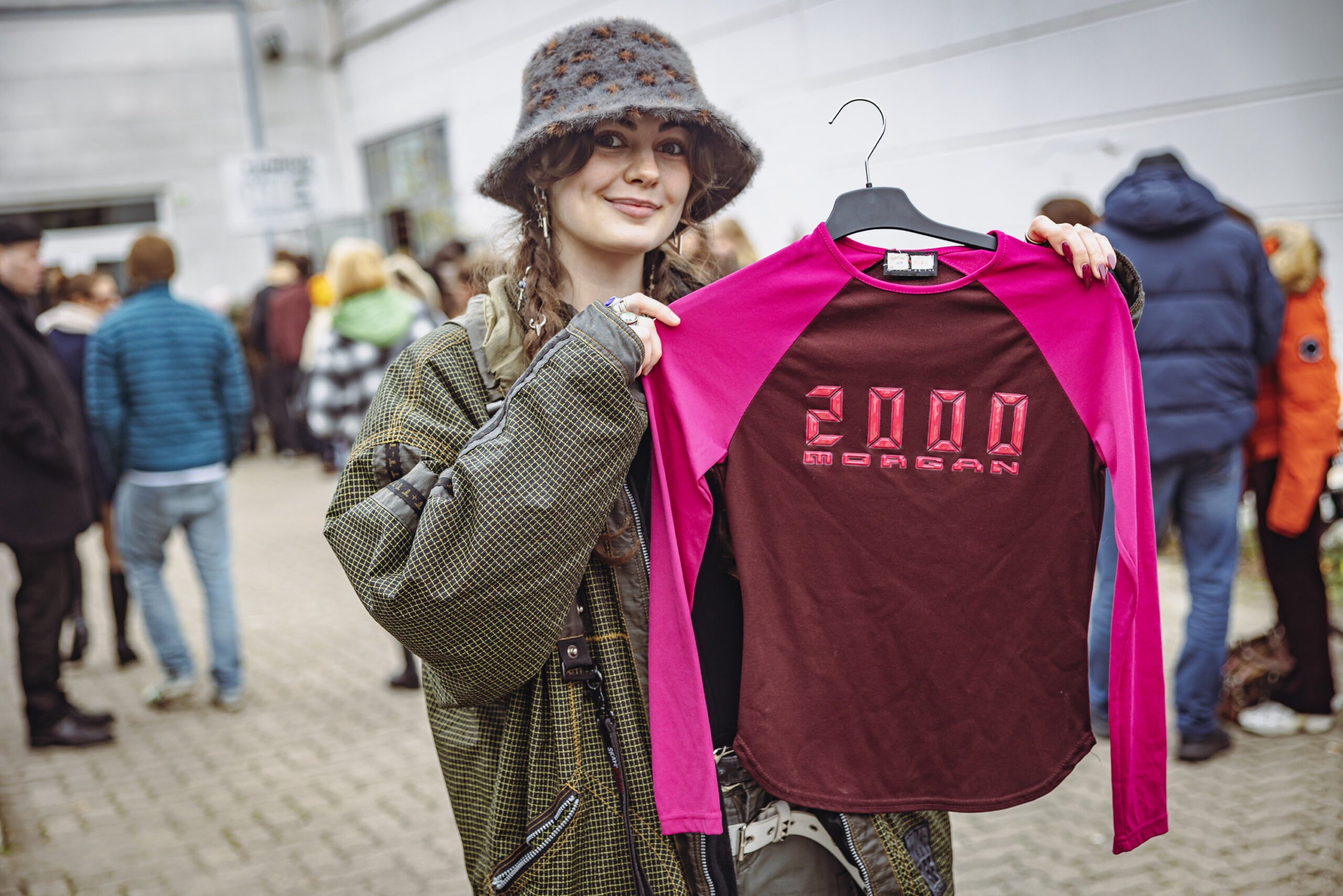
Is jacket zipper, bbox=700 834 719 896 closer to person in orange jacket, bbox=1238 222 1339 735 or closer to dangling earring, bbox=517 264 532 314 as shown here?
dangling earring, bbox=517 264 532 314

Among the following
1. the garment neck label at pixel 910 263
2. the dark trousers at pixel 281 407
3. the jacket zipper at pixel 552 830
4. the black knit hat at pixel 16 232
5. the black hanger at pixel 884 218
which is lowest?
the dark trousers at pixel 281 407

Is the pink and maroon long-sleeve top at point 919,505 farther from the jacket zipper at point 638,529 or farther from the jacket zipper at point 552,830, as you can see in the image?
the jacket zipper at point 552,830

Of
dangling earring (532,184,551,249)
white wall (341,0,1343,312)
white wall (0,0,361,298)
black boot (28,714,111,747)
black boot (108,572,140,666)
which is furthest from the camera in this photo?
white wall (0,0,361,298)

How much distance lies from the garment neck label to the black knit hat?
4279mm

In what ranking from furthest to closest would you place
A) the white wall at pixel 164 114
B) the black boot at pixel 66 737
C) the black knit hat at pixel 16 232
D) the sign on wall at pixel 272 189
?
the white wall at pixel 164 114, the sign on wall at pixel 272 189, the black boot at pixel 66 737, the black knit hat at pixel 16 232

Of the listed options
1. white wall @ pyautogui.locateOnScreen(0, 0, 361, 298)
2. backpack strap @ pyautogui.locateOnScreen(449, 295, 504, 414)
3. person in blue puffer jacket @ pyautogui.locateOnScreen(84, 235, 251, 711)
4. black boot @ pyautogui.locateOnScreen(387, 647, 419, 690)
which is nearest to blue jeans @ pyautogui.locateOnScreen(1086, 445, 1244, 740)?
backpack strap @ pyautogui.locateOnScreen(449, 295, 504, 414)

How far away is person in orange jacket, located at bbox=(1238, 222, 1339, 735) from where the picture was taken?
3.89 metres

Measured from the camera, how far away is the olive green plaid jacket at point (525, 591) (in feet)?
5.09

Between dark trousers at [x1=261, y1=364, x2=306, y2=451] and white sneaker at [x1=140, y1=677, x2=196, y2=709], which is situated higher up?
dark trousers at [x1=261, y1=364, x2=306, y2=451]

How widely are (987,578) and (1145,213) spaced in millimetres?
2420

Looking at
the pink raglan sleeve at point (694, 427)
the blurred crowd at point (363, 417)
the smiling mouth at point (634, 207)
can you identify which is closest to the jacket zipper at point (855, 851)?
the pink raglan sleeve at point (694, 427)

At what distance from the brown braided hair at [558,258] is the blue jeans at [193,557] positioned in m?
3.80

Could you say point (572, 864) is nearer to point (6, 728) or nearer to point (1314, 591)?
point (1314, 591)

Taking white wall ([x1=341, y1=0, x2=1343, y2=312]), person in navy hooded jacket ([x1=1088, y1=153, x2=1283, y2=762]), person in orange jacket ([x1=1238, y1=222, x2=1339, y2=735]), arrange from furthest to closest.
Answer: white wall ([x1=341, y1=0, x2=1343, y2=312])
person in orange jacket ([x1=1238, y1=222, x2=1339, y2=735])
person in navy hooded jacket ([x1=1088, y1=153, x2=1283, y2=762])
